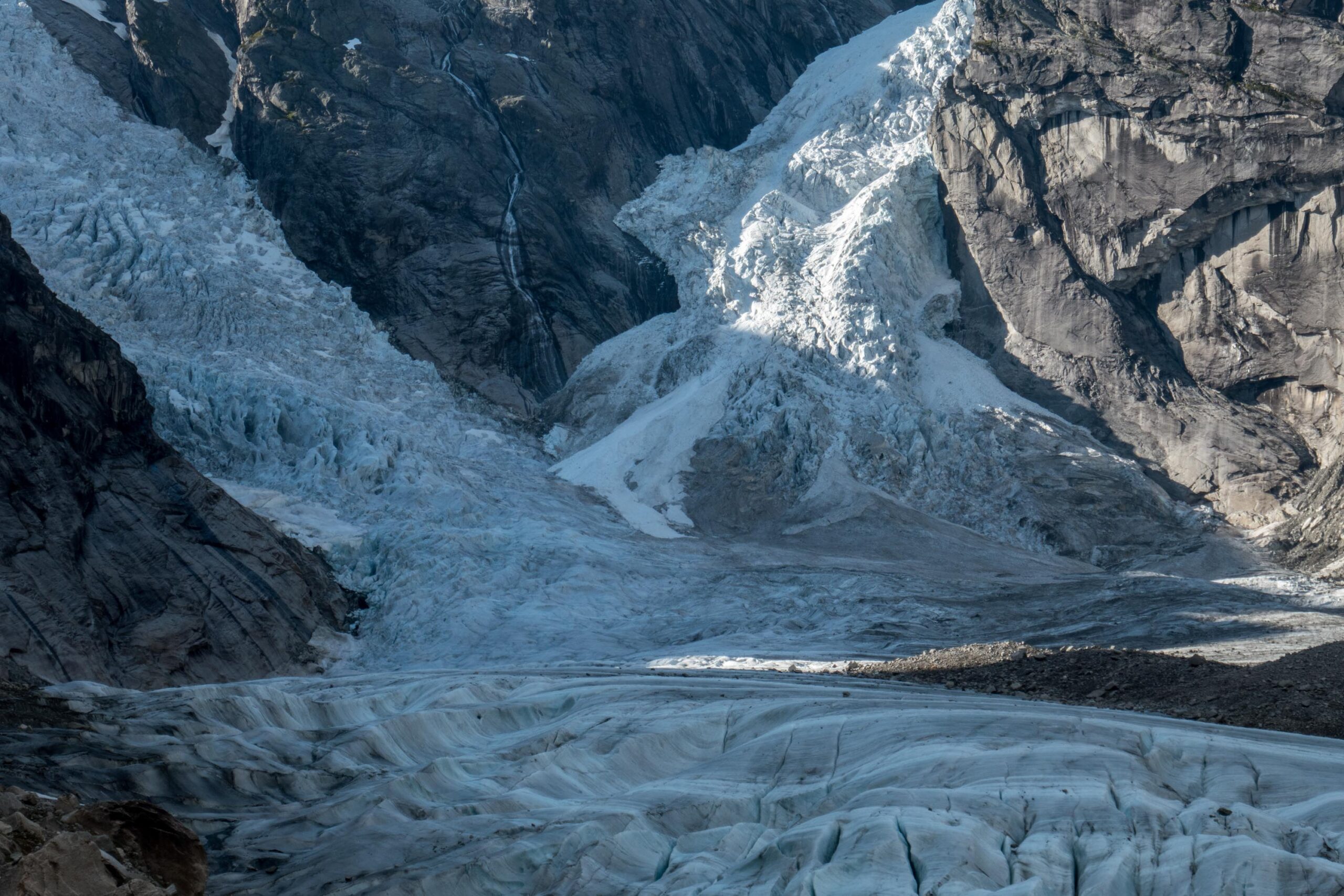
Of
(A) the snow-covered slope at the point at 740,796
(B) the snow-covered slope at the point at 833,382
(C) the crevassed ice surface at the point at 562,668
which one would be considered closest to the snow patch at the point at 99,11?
(C) the crevassed ice surface at the point at 562,668

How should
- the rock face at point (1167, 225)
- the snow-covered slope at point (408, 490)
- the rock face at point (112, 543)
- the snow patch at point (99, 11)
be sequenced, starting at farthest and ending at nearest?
the snow patch at point (99, 11) → the rock face at point (1167, 225) → the snow-covered slope at point (408, 490) → the rock face at point (112, 543)

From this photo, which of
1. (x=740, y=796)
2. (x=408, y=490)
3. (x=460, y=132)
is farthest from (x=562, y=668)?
(x=460, y=132)

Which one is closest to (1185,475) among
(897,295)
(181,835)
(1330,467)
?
(1330,467)

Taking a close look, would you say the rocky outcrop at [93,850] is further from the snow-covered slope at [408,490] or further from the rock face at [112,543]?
the snow-covered slope at [408,490]

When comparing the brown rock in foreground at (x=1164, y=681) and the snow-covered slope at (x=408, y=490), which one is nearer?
the brown rock in foreground at (x=1164, y=681)

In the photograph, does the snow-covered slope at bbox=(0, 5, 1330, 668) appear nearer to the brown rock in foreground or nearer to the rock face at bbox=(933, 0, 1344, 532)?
the rock face at bbox=(933, 0, 1344, 532)

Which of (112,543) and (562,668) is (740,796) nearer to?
(562,668)

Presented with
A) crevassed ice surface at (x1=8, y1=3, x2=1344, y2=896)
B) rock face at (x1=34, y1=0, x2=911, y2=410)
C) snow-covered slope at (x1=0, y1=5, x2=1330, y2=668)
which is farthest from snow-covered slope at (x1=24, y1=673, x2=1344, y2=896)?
rock face at (x1=34, y1=0, x2=911, y2=410)

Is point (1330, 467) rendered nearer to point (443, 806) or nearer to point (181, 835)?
point (443, 806)
